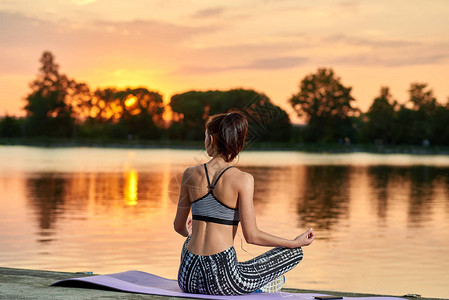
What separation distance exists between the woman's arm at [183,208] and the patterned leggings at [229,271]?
→ 0.13 m

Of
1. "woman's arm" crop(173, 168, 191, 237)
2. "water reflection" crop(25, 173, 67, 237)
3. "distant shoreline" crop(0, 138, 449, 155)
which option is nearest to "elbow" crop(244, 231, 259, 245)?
"woman's arm" crop(173, 168, 191, 237)

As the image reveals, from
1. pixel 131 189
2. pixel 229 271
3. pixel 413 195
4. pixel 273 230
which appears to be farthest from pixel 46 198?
pixel 229 271

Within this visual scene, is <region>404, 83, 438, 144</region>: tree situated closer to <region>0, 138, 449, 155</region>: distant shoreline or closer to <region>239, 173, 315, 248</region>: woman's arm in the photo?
<region>0, 138, 449, 155</region>: distant shoreline

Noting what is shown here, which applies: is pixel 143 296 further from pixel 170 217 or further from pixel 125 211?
pixel 125 211

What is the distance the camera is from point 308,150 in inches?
3994

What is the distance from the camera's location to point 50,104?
10431cm

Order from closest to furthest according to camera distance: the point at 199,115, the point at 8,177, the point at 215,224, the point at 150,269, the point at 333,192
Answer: the point at 215,224 → the point at 150,269 → the point at 333,192 → the point at 8,177 → the point at 199,115

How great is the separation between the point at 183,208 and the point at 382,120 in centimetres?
9280

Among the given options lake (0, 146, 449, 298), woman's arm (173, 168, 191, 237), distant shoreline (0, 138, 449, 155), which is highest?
woman's arm (173, 168, 191, 237)

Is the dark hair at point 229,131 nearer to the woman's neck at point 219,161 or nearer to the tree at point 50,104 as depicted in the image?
the woman's neck at point 219,161

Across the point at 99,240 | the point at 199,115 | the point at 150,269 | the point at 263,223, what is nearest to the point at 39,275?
the point at 150,269

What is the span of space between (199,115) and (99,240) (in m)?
95.2

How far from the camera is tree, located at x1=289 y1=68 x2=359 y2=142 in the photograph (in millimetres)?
104312

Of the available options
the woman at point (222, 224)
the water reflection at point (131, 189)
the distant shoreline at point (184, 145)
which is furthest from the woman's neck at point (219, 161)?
the distant shoreline at point (184, 145)
